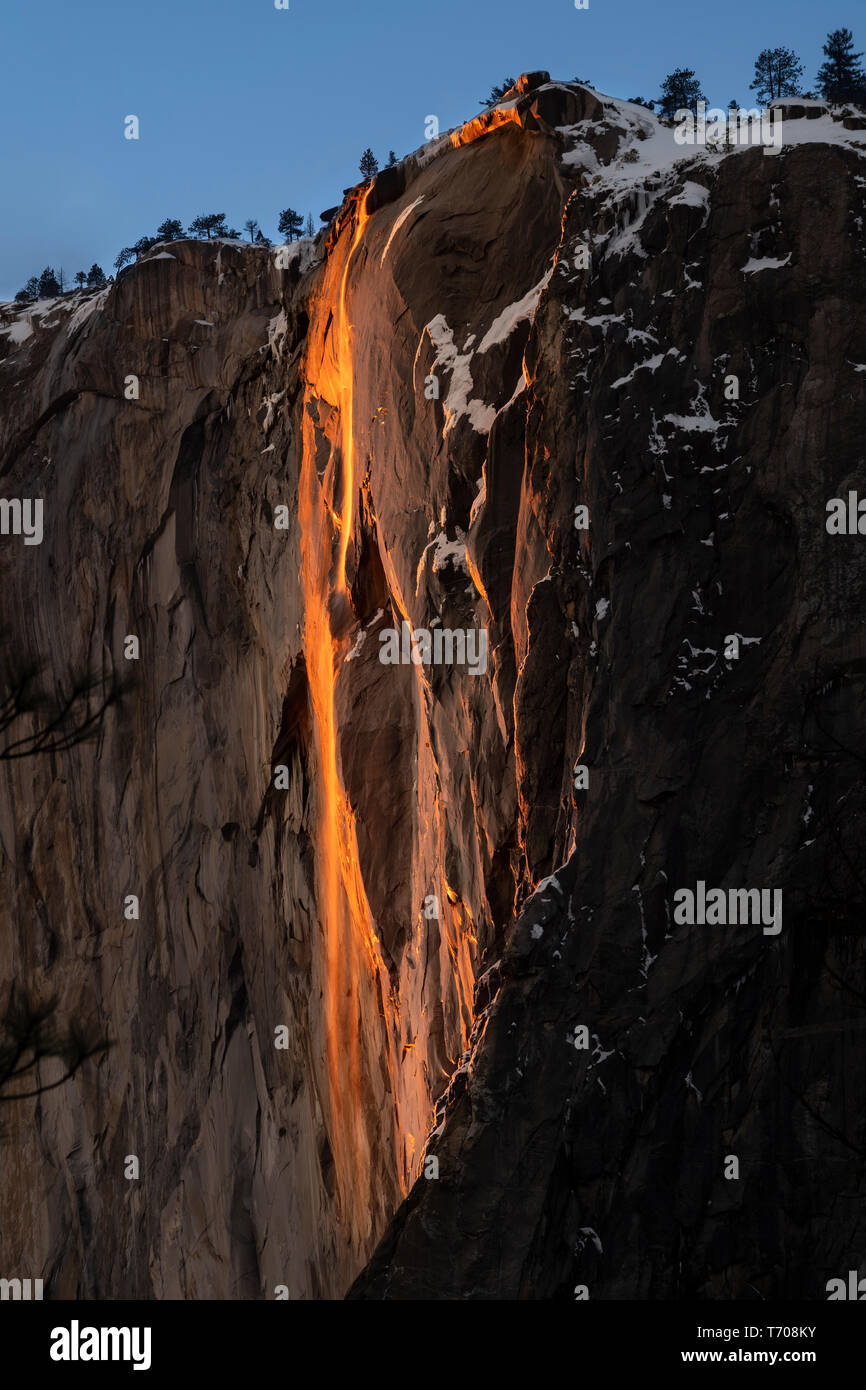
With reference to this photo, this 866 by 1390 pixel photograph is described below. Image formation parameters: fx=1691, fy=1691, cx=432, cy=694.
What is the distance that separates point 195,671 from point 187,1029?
751cm

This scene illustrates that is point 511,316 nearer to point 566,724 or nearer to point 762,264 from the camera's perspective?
point 762,264

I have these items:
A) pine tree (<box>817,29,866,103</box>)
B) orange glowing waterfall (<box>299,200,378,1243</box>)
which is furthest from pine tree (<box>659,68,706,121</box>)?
orange glowing waterfall (<box>299,200,378,1243</box>)

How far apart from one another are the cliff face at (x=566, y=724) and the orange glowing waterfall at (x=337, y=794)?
0.12 m

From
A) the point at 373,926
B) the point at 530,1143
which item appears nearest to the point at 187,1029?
the point at 373,926

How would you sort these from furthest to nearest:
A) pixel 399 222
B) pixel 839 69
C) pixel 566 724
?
pixel 839 69 → pixel 399 222 → pixel 566 724

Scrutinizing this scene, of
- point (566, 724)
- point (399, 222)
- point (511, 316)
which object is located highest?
point (399, 222)

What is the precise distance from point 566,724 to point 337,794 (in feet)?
28.3

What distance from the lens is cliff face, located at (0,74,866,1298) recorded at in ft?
55.1

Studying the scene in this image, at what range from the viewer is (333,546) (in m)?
27.0

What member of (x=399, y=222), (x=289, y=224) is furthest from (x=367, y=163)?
(x=399, y=222)

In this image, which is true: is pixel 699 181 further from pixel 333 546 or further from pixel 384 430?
pixel 333 546

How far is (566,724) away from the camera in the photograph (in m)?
18.5

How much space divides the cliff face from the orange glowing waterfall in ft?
0.39

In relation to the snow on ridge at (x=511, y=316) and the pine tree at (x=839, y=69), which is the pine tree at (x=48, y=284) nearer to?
the pine tree at (x=839, y=69)
